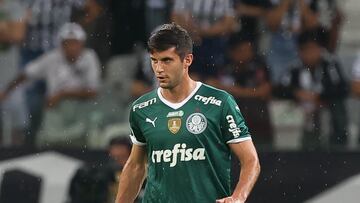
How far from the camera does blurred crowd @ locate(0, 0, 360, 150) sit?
9852 millimetres

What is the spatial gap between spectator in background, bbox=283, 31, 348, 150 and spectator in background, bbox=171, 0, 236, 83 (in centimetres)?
70

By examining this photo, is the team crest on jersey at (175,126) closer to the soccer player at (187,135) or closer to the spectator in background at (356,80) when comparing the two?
the soccer player at (187,135)

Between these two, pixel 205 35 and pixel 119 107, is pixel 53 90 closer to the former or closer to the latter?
pixel 119 107

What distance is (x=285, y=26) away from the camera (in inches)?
402

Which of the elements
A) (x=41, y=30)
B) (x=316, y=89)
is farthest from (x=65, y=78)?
(x=316, y=89)

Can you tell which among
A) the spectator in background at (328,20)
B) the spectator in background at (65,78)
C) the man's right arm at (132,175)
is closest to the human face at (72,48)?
the spectator in background at (65,78)

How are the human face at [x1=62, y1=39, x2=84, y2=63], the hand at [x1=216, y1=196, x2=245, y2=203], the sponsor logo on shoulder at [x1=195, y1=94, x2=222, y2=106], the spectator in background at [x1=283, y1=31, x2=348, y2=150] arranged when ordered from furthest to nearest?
1. the human face at [x1=62, y1=39, x2=84, y2=63]
2. the spectator in background at [x1=283, y1=31, x2=348, y2=150]
3. the sponsor logo on shoulder at [x1=195, y1=94, x2=222, y2=106]
4. the hand at [x1=216, y1=196, x2=245, y2=203]

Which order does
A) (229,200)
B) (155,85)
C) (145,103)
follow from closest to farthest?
(229,200) → (145,103) → (155,85)

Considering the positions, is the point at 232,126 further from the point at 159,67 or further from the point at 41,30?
the point at 41,30

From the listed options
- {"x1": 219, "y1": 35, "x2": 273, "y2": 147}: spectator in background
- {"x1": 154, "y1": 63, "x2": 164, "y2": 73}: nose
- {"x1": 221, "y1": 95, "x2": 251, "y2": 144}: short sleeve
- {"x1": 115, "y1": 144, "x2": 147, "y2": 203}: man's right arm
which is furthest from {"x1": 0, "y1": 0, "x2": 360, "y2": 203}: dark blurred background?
{"x1": 154, "y1": 63, "x2": 164, "y2": 73}: nose

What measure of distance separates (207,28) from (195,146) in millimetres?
4402

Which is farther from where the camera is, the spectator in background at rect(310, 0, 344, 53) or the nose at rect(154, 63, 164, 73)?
→ the spectator in background at rect(310, 0, 344, 53)

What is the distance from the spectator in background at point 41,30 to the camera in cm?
1034

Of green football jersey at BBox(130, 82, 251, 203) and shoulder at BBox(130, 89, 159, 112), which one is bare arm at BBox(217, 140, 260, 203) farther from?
shoulder at BBox(130, 89, 159, 112)
